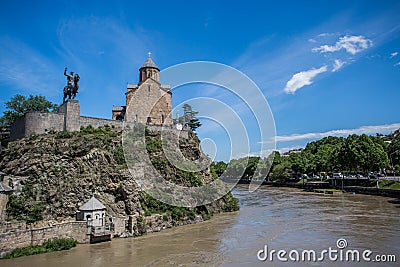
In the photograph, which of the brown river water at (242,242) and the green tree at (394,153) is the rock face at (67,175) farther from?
the green tree at (394,153)

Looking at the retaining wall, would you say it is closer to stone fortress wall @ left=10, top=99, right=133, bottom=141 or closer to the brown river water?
the brown river water

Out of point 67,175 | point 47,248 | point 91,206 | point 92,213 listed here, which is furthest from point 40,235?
point 67,175

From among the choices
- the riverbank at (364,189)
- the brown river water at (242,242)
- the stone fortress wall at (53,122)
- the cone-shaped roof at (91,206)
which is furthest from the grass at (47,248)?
the riverbank at (364,189)

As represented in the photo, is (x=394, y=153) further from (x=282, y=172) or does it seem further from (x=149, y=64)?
(x=149, y=64)

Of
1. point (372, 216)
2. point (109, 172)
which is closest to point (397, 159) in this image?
point (372, 216)

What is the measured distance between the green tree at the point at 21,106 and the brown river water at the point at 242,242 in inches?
1107

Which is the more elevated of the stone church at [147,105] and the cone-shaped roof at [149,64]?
the cone-shaped roof at [149,64]

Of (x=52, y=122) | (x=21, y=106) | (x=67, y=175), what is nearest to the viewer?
(x=67, y=175)

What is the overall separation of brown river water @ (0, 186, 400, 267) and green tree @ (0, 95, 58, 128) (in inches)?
1107

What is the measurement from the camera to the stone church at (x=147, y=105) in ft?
132

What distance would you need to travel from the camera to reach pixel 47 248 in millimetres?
17406

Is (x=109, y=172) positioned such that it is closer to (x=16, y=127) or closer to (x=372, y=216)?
(x=16, y=127)

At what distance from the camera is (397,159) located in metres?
60.4

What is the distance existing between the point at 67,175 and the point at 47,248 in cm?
645
